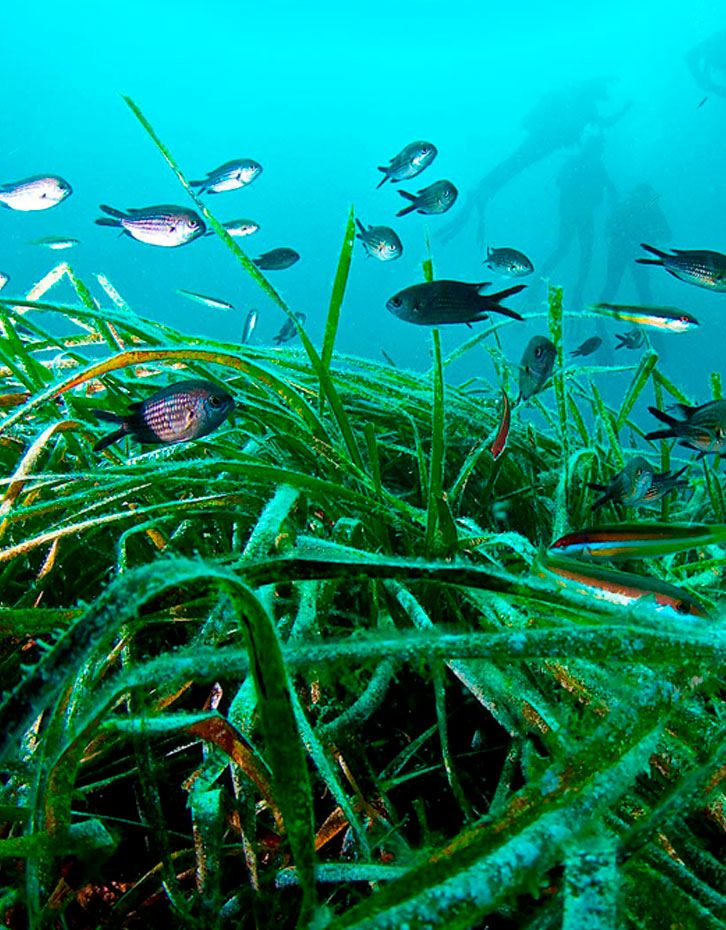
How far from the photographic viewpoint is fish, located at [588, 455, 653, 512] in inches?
69.0

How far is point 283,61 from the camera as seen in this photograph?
106625mm

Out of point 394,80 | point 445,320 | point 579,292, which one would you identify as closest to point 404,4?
point 394,80

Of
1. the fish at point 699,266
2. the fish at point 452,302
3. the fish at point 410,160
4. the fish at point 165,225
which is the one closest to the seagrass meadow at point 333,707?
the fish at point 452,302

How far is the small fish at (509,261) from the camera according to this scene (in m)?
5.61

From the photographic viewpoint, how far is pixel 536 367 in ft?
7.77

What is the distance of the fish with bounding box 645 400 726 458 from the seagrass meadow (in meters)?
0.11

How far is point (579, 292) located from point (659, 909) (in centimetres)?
4567

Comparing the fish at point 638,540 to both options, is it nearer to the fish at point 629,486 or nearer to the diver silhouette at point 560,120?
the fish at point 629,486

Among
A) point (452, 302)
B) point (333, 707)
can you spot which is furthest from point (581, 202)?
point (333, 707)

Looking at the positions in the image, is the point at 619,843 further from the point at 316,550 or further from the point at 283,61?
the point at 283,61

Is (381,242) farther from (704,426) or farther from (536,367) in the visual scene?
(704,426)

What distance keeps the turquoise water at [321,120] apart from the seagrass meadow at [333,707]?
76507mm

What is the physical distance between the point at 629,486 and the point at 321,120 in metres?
127

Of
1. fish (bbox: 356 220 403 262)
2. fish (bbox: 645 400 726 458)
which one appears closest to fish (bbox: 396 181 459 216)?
fish (bbox: 356 220 403 262)
